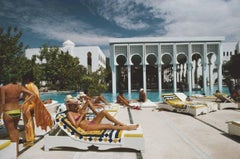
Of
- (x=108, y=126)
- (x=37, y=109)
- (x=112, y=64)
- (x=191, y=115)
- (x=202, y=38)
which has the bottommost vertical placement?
Result: (x=191, y=115)

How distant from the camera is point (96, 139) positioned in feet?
13.1

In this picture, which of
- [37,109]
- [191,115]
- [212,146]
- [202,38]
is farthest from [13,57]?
[202,38]

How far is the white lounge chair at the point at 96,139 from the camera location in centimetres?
394

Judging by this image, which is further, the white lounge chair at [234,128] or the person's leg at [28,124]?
the white lounge chair at [234,128]

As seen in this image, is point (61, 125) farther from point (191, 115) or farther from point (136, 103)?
point (136, 103)

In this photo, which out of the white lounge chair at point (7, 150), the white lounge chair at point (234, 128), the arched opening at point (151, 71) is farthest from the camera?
the arched opening at point (151, 71)

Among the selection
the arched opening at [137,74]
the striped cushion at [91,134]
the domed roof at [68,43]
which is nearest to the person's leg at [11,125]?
the striped cushion at [91,134]

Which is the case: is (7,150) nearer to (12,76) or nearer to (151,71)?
(12,76)

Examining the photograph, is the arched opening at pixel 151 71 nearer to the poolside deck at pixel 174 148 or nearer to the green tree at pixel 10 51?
the green tree at pixel 10 51

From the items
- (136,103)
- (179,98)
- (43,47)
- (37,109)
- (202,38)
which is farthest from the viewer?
(43,47)

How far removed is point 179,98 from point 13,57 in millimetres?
15487

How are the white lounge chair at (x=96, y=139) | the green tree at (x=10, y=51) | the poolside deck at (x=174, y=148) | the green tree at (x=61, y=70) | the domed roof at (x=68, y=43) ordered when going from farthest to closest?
1. the domed roof at (x=68, y=43)
2. the green tree at (x=61, y=70)
3. the green tree at (x=10, y=51)
4. the white lounge chair at (x=96, y=139)
5. the poolside deck at (x=174, y=148)

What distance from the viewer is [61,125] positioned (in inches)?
161

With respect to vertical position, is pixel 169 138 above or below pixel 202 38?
below
